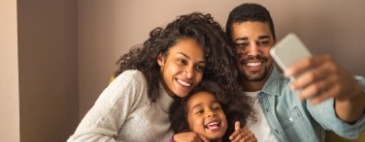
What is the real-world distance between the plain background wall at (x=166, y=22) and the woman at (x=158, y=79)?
294 millimetres

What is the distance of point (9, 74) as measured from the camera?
1257mm

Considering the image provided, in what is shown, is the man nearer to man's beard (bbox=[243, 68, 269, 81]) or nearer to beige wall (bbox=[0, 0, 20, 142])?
man's beard (bbox=[243, 68, 269, 81])

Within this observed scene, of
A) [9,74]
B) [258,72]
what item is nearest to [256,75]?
[258,72]

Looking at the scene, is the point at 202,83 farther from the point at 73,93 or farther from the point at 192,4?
the point at 73,93

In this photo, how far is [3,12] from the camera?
124 cm

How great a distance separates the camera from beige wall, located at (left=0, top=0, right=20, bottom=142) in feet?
4.06

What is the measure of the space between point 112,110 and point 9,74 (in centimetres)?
41

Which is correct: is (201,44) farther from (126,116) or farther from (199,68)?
(126,116)

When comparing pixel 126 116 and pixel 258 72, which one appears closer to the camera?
pixel 126 116

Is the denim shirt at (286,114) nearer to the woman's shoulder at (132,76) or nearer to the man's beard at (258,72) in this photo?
the man's beard at (258,72)

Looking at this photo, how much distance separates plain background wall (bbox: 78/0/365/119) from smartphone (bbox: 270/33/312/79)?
1.04 metres

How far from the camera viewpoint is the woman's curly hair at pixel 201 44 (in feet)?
4.25

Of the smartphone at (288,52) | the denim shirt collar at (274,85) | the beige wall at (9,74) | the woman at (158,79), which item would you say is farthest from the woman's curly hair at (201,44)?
the smartphone at (288,52)

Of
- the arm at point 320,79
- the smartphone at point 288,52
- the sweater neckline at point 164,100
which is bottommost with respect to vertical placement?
the sweater neckline at point 164,100
